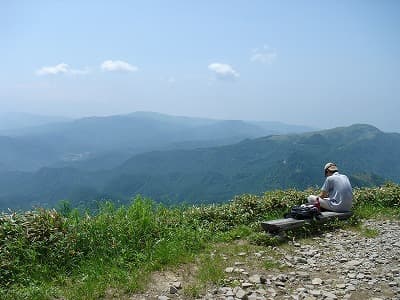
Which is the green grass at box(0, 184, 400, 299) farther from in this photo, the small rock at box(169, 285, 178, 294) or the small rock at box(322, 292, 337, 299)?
the small rock at box(322, 292, 337, 299)

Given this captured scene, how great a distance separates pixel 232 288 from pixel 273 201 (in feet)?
18.7

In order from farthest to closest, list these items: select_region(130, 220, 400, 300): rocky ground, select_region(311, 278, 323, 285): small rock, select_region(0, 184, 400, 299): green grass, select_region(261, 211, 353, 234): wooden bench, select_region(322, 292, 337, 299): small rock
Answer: select_region(261, 211, 353, 234): wooden bench, select_region(311, 278, 323, 285): small rock, select_region(0, 184, 400, 299): green grass, select_region(130, 220, 400, 300): rocky ground, select_region(322, 292, 337, 299): small rock

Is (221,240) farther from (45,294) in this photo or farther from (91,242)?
(45,294)

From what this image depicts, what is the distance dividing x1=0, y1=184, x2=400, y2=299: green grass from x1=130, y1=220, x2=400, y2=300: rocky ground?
0.28 metres

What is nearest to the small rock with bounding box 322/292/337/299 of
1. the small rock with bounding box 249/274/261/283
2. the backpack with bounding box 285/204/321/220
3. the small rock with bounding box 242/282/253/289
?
the small rock with bounding box 249/274/261/283

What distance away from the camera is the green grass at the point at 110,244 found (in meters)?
7.11

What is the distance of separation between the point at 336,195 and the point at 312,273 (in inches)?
174

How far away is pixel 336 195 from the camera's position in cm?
1176

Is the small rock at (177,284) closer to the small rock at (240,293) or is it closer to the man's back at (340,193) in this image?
the small rock at (240,293)

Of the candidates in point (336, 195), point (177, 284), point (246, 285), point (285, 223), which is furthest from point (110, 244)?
point (336, 195)

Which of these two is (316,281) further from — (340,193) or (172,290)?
(340,193)

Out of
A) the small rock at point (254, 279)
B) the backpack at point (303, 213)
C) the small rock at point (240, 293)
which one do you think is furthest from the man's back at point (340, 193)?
the small rock at point (240, 293)

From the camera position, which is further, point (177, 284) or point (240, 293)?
point (177, 284)

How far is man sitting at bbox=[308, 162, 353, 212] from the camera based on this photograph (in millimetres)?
11688
